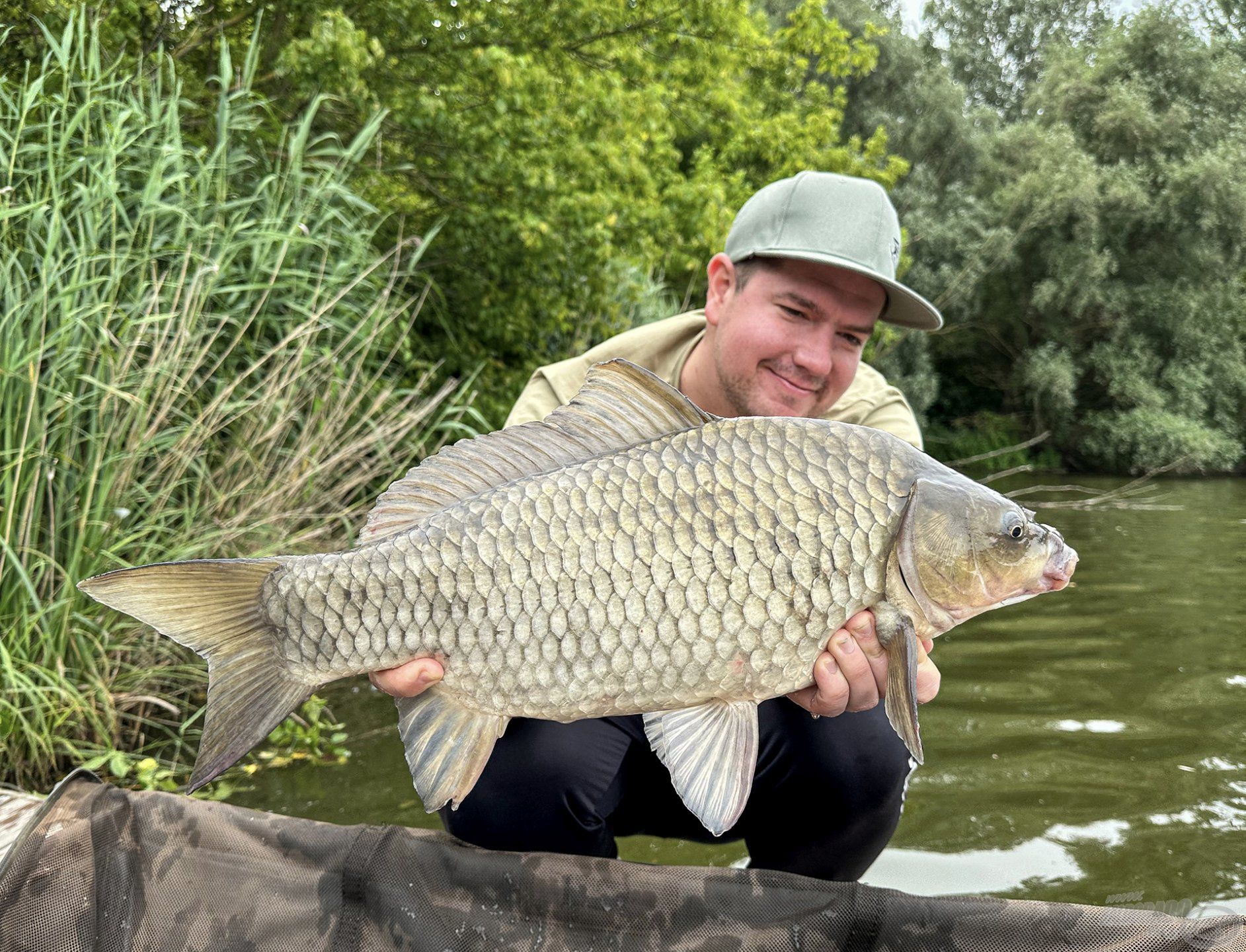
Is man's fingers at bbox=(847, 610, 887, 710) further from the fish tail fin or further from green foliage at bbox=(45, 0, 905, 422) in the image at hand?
green foliage at bbox=(45, 0, 905, 422)

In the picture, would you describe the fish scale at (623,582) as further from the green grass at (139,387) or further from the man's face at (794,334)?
the green grass at (139,387)

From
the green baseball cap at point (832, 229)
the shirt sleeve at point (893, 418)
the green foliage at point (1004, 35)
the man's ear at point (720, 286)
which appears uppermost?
the green foliage at point (1004, 35)

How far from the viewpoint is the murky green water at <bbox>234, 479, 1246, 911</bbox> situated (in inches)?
86.5

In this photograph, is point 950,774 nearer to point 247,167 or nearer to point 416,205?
point 247,167

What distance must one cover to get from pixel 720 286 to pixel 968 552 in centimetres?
94

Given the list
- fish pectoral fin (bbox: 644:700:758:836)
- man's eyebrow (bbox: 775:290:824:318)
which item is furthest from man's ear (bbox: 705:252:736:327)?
fish pectoral fin (bbox: 644:700:758:836)

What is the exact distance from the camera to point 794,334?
1974 millimetres

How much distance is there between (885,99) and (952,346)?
4.11m

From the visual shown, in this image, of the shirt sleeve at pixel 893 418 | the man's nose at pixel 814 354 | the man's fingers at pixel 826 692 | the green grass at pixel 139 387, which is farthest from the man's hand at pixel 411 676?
the green grass at pixel 139 387

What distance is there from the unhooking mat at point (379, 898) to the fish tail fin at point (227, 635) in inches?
12.1

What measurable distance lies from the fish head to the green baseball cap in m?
0.67

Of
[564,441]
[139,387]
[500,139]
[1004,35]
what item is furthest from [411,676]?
[1004,35]

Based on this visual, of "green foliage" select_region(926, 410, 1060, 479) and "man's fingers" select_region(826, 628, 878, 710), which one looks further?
"green foliage" select_region(926, 410, 1060, 479)

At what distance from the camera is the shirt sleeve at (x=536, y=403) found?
2.07 m
